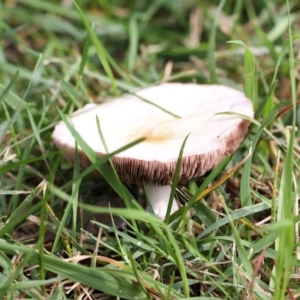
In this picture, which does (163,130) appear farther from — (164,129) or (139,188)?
(139,188)

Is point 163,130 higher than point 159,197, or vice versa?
point 163,130

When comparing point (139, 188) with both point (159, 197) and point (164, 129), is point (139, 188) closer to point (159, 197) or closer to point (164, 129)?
point (159, 197)

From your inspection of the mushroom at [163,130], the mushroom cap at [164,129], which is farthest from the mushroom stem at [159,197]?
the mushroom cap at [164,129]

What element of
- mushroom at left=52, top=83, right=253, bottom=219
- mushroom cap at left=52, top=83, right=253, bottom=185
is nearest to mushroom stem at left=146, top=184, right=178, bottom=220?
mushroom at left=52, top=83, right=253, bottom=219

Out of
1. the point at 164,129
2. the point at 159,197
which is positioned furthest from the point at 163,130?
the point at 159,197

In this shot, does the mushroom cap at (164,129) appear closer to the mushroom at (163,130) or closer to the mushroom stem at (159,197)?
the mushroom at (163,130)

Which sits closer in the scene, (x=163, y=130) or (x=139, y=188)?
(x=163, y=130)

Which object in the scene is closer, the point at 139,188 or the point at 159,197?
the point at 159,197
